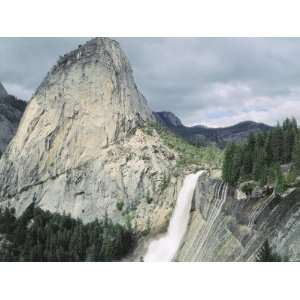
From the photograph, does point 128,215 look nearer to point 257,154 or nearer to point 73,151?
point 73,151

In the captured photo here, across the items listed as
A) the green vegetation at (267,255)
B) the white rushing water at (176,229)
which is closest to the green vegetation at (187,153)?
the white rushing water at (176,229)

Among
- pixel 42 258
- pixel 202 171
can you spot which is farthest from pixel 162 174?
pixel 42 258

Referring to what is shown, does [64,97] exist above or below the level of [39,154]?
above

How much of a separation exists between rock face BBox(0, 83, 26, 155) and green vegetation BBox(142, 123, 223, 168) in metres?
51.7

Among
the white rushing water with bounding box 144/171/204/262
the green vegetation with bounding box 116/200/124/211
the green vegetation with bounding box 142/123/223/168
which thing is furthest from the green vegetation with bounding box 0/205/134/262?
the green vegetation with bounding box 142/123/223/168

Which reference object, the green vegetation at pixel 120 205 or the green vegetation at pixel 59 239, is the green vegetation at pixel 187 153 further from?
the green vegetation at pixel 59 239

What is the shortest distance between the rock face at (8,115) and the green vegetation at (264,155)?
78.2 meters

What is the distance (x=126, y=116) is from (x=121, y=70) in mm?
9418

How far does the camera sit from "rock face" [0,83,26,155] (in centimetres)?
A: 11319

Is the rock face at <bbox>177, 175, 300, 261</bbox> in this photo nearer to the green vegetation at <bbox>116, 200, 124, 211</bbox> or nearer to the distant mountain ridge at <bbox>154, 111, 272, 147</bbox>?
the green vegetation at <bbox>116, 200, 124, 211</bbox>

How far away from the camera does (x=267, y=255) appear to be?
27594 mm

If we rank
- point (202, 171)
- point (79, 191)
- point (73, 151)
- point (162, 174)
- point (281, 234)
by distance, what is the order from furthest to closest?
point (73, 151) < point (79, 191) < point (162, 174) < point (202, 171) < point (281, 234)

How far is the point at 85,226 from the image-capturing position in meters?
58.9

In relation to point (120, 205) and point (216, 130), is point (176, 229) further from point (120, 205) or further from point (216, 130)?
point (216, 130)
